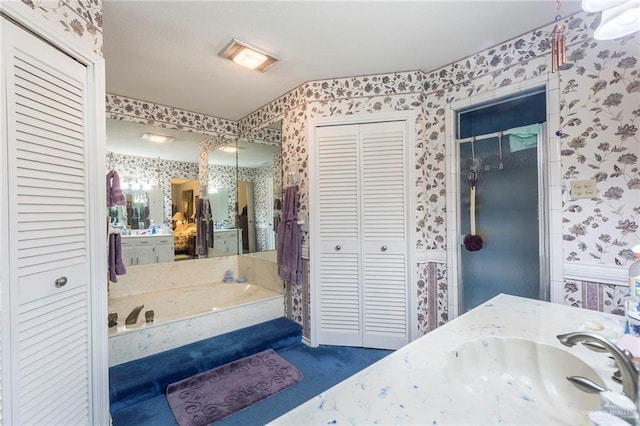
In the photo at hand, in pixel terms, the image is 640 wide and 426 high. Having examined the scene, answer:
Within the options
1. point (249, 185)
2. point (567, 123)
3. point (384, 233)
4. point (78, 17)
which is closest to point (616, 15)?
point (567, 123)

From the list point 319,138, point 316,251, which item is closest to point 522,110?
point 319,138

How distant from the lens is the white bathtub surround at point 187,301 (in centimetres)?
224

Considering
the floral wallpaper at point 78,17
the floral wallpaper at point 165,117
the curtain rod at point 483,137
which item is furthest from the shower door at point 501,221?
the floral wallpaper at point 165,117

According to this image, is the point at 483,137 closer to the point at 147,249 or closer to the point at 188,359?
the point at 188,359

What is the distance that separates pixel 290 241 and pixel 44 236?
1.74m

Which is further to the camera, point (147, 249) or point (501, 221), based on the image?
point (147, 249)

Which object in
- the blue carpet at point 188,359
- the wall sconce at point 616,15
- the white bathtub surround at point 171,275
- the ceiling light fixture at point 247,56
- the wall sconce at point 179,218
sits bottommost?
the blue carpet at point 188,359

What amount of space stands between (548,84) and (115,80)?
334 centimetres

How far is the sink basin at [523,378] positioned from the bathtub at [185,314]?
2.24 metres

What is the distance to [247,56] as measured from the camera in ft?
6.78

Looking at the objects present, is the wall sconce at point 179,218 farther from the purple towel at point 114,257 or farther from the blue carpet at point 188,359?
the blue carpet at point 188,359

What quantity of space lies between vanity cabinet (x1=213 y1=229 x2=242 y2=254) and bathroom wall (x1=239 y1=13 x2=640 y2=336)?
134cm

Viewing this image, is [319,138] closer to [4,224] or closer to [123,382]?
[4,224]

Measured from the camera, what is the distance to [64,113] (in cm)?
132
